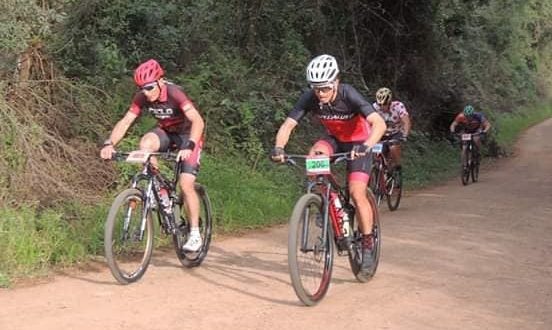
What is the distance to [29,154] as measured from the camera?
29.8ft

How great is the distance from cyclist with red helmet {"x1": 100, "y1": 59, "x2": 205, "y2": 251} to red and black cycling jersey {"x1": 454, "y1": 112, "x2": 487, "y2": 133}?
36.8ft

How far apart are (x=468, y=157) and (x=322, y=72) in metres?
11.3

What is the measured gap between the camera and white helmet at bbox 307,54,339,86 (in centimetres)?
658

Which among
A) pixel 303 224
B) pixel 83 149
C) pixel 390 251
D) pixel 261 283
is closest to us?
pixel 303 224

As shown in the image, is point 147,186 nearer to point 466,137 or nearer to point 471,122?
point 466,137

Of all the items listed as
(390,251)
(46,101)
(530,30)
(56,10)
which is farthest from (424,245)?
(530,30)

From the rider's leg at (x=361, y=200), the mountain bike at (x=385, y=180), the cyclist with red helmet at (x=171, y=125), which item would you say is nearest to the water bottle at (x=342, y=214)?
the rider's leg at (x=361, y=200)

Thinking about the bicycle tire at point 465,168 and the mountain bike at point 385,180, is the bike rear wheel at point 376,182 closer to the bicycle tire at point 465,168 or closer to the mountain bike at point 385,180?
the mountain bike at point 385,180

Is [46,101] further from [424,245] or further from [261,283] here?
A: [424,245]

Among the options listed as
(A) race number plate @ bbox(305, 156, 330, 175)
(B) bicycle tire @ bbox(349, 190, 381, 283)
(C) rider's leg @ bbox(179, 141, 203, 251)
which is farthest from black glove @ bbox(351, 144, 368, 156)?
(C) rider's leg @ bbox(179, 141, 203, 251)

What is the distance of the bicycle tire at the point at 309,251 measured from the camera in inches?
242

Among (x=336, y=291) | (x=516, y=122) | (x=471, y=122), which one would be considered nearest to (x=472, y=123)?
(x=471, y=122)

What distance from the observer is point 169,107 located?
25.0ft

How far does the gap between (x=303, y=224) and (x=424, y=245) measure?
10.8 feet
